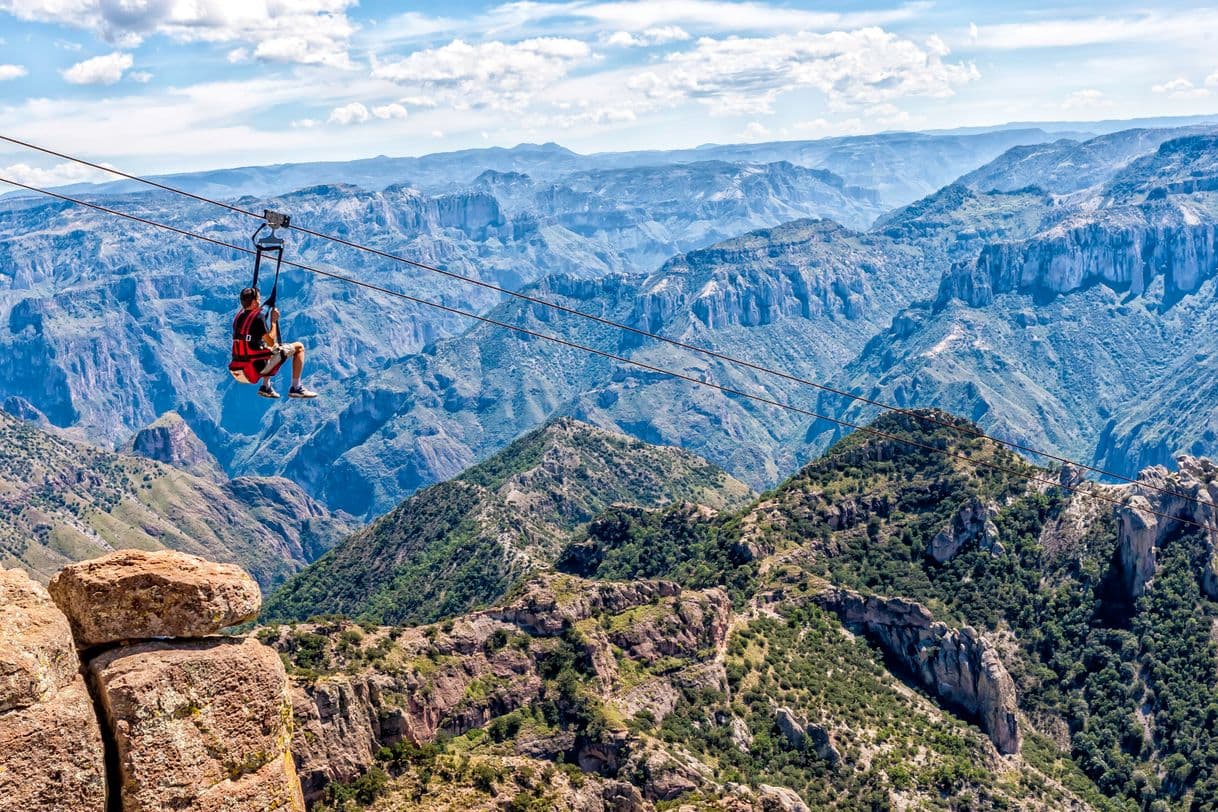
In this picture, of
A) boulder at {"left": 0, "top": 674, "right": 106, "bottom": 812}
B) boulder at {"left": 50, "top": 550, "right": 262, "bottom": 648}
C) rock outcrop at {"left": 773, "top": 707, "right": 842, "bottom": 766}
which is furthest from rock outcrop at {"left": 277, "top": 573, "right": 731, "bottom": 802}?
boulder at {"left": 0, "top": 674, "right": 106, "bottom": 812}

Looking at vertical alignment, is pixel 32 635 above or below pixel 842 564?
above

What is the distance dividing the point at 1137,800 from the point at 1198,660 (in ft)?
68.8

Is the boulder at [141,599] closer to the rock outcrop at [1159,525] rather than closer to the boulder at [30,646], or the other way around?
the boulder at [30,646]

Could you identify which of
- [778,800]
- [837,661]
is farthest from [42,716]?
[837,661]

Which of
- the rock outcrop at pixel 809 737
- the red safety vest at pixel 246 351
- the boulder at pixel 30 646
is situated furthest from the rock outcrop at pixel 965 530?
the boulder at pixel 30 646

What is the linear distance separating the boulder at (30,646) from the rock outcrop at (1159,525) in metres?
125

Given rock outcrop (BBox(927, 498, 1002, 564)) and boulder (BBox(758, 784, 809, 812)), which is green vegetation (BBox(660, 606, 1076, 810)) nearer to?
boulder (BBox(758, 784, 809, 812))

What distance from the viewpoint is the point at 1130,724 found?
401ft

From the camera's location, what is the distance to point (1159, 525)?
137 meters

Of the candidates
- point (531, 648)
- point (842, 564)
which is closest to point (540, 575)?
point (531, 648)

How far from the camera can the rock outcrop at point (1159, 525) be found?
134m

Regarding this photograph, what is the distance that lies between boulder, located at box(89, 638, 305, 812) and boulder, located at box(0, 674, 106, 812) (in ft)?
1.82

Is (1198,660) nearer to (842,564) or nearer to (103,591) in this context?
(842,564)

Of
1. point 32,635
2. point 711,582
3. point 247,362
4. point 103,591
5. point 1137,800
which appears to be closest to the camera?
point 32,635
